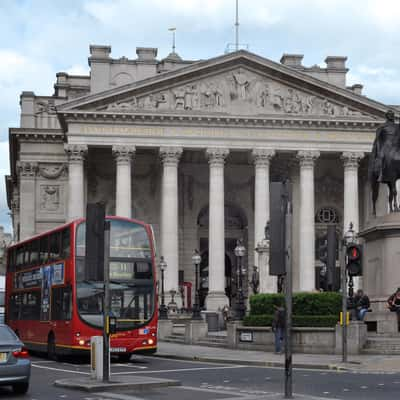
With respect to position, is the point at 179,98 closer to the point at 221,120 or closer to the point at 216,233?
the point at 221,120

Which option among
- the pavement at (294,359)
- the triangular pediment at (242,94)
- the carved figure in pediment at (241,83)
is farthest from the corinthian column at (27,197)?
the pavement at (294,359)

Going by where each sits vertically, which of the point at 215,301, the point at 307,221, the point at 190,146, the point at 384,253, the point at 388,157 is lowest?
the point at 215,301

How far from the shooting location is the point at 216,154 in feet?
240

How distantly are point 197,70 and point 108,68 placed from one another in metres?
9.33

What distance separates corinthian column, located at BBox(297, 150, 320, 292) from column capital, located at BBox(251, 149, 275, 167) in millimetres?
2299

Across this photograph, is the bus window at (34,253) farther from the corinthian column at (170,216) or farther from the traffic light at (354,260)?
the corinthian column at (170,216)

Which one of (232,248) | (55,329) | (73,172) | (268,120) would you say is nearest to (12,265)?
(55,329)

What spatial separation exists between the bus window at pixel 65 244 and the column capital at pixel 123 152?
36851 mm

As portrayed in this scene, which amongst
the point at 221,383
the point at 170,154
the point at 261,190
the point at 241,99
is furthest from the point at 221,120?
the point at 221,383

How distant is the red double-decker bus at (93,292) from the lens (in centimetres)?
3434

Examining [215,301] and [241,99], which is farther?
[241,99]

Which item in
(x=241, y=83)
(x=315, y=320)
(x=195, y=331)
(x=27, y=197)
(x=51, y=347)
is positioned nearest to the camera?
(x=51, y=347)

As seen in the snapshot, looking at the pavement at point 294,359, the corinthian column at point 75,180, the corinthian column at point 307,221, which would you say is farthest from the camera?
the corinthian column at point 307,221

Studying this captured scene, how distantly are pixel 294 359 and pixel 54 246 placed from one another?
953cm
